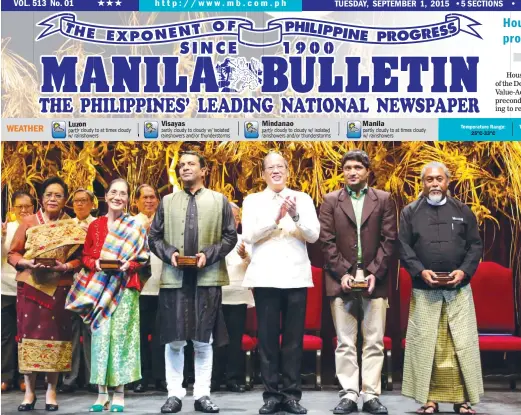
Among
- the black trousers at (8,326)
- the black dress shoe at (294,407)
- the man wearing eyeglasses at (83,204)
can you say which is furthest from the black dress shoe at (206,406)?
the black trousers at (8,326)

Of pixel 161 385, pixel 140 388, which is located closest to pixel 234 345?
pixel 161 385

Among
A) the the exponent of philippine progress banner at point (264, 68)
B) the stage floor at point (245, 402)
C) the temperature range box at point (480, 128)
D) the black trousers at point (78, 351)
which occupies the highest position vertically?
the the exponent of philippine progress banner at point (264, 68)

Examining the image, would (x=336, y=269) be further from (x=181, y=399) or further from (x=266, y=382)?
(x=181, y=399)

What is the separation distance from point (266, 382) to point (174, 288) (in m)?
0.84

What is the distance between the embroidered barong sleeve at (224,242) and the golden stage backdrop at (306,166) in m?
1.55

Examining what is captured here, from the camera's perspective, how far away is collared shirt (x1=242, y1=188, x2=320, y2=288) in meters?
6.69

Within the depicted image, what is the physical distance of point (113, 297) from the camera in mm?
6973

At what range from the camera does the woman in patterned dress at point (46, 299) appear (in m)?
6.96

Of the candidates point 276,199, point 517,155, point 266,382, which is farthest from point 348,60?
point 266,382

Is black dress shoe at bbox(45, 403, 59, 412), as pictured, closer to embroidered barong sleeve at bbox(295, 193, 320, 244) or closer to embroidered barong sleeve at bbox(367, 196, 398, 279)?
embroidered barong sleeve at bbox(295, 193, 320, 244)

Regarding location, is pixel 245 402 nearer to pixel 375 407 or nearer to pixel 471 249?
pixel 375 407

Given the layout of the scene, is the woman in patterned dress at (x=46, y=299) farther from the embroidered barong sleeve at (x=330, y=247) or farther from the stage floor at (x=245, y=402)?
the embroidered barong sleeve at (x=330, y=247)

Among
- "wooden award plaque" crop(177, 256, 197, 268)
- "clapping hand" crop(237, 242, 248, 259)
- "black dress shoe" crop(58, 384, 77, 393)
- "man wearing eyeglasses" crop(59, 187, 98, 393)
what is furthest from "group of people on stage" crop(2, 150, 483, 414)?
"black dress shoe" crop(58, 384, 77, 393)

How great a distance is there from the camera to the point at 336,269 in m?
6.81
